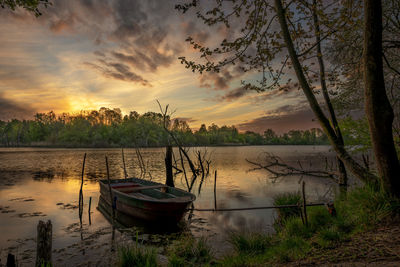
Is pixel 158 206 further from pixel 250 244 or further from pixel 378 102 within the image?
pixel 378 102

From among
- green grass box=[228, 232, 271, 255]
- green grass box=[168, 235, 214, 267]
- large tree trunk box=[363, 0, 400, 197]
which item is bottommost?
green grass box=[168, 235, 214, 267]

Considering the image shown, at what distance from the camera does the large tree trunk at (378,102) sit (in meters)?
5.54

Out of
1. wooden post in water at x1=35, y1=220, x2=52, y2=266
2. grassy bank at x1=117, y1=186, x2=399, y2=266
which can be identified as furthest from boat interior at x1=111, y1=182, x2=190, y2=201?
wooden post in water at x1=35, y1=220, x2=52, y2=266

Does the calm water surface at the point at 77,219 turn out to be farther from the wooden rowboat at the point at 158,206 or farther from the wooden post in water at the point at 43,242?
the wooden post in water at the point at 43,242

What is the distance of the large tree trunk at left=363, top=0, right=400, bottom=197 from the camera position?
5.54m

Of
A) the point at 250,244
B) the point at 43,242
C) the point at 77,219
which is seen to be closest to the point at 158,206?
the point at 250,244

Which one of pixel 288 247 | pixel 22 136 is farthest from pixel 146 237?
pixel 22 136

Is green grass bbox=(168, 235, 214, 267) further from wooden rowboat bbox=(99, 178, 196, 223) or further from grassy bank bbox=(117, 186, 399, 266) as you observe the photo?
wooden rowboat bbox=(99, 178, 196, 223)

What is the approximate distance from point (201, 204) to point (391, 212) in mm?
13476

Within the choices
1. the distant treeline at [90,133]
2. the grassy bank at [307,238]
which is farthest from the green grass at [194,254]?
the distant treeline at [90,133]

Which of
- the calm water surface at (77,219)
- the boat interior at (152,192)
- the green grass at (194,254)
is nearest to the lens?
the green grass at (194,254)

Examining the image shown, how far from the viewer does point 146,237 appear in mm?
10516

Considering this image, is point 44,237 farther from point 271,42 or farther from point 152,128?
point 152,128

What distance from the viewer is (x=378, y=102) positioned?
219 inches
